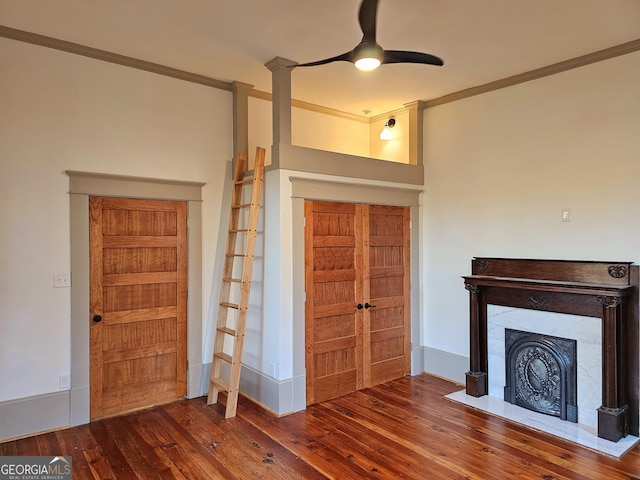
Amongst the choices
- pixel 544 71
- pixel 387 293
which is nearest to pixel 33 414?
pixel 387 293

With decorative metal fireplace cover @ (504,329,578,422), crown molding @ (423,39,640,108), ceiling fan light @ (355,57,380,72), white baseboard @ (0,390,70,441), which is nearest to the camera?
ceiling fan light @ (355,57,380,72)

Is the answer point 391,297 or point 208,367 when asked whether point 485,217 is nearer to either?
point 391,297

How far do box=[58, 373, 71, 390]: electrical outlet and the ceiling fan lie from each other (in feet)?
11.0

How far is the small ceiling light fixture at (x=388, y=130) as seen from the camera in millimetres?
5367

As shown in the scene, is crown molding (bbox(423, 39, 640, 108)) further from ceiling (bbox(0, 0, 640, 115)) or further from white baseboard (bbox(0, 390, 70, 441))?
white baseboard (bbox(0, 390, 70, 441))

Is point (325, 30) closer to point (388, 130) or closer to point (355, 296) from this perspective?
point (388, 130)

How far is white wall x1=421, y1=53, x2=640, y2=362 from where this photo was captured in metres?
3.63

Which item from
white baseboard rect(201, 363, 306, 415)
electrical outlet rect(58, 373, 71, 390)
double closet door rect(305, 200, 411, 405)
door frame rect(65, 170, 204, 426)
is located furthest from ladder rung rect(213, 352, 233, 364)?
electrical outlet rect(58, 373, 71, 390)

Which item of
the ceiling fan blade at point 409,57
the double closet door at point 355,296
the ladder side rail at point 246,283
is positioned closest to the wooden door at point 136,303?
the ladder side rail at point 246,283

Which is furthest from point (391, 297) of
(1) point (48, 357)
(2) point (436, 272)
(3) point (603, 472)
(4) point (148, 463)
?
(1) point (48, 357)

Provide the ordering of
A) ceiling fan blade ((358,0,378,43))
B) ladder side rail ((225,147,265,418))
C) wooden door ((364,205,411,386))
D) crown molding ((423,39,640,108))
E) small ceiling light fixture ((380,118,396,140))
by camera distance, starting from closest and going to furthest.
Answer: ceiling fan blade ((358,0,378,43)) → crown molding ((423,39,640,108)) → ladder side rail ((225,147,265,418)) → wooden door ((364,205,411,386)) → small ceiling light fixture ((380,118,396,140))

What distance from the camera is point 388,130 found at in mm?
5395

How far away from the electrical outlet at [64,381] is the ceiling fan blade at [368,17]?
3513mm

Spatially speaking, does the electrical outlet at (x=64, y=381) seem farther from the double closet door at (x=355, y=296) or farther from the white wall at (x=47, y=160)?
the double closet door at (x=355, y=296)
